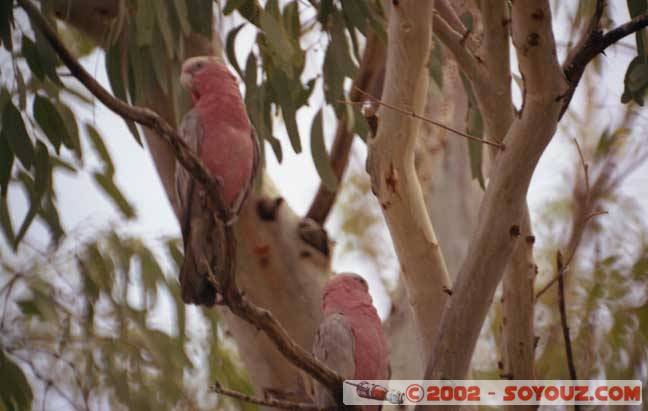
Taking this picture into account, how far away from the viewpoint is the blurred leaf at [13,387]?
2.01 meters

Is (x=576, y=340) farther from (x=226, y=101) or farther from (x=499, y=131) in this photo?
(x=226, y=101)

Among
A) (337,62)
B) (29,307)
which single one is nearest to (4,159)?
(29,307)

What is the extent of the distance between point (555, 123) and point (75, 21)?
1.45 m

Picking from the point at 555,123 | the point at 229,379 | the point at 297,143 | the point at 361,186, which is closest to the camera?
the point at 555,123

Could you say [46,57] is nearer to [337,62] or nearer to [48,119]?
[48,119]

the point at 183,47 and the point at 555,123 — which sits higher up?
the point at 183,47

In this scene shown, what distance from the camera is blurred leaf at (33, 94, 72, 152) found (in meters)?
1.83

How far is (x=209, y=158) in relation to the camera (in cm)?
166

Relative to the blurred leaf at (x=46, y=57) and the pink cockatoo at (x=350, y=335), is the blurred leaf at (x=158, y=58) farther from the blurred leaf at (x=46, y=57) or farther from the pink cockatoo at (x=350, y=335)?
the pink cockatoo at (x=350, y=335)

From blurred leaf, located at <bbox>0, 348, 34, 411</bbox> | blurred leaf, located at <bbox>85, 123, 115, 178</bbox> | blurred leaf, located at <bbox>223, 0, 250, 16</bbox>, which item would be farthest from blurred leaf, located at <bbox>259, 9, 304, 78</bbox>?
blurred leaf, located at <bbox>0, 348, 34, 411</bbox>

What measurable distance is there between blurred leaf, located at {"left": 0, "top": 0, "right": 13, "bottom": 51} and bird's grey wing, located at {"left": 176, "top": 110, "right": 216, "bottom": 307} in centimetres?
36

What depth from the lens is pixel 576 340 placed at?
2.44 metres

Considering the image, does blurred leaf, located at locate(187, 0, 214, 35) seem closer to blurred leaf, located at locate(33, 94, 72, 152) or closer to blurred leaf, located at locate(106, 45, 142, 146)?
blurred leaf, located at locate(106, 45, 142, 146)

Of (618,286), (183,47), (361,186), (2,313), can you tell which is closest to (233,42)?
(183,47)
